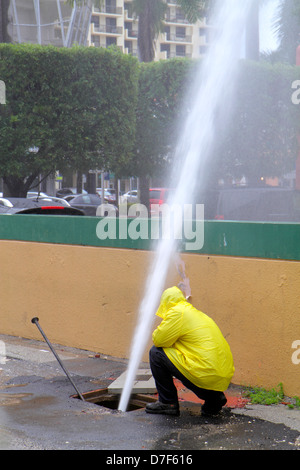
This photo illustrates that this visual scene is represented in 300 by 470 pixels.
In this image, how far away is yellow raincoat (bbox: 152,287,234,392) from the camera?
532 centimetres

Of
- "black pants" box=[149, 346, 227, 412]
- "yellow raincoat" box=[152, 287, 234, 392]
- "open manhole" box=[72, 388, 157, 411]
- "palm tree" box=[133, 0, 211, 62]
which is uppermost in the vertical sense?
"palm tree" box=[133, 0, 211, 62]

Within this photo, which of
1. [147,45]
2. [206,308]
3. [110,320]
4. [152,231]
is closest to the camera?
[206,308]

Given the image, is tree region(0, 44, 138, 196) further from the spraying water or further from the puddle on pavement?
the puddle on pavement

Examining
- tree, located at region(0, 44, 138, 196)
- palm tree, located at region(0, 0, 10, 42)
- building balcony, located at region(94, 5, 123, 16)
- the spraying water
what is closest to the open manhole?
the spraying water

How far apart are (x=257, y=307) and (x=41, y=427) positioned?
2.36m

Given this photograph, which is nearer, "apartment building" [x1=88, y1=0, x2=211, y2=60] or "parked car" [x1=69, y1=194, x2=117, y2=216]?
"parked car" [x1=69, y1=194, x2=117, y2=216]

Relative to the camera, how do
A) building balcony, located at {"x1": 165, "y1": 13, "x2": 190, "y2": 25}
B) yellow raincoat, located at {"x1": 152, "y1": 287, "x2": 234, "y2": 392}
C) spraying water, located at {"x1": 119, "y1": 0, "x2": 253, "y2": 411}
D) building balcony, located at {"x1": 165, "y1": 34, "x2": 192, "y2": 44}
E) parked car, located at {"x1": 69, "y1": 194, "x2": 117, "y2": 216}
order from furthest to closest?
building balcony, located at {"x1": 165, "y1": 34, "x2": 192, "y2": 44} < building balcony, located at {"x1": 165, "y1": 13, "x2": 190, "y2": 25} < parked car, located at {"x1": 69, "y1": 194, "x2": 117, "y2": 216} < spraying water, located at {"x1": 119, "y1": 0, "x2": 253, "y2": 411} < yellow raincoat, located at {"x1": 152, "y1": 287, "x2": 234, "y2": 392}

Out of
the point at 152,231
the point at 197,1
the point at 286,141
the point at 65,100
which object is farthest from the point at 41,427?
the point at 197,1

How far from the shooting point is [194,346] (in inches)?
212

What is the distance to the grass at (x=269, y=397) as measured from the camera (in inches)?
232

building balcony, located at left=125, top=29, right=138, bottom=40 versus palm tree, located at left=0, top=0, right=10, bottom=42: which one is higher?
building balcony, located at left=125, top=29, right=138, bottom=40

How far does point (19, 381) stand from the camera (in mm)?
6859

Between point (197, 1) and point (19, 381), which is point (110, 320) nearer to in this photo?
point (19, 381)
